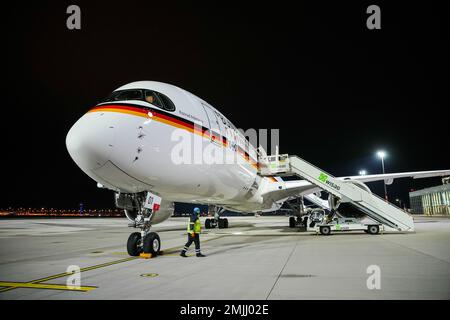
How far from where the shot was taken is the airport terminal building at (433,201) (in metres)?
49.2

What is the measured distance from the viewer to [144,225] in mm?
8828

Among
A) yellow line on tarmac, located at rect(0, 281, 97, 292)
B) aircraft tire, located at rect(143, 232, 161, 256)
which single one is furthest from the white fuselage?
yellow line on tarmac, located at rect(0, 281, 97, 292)

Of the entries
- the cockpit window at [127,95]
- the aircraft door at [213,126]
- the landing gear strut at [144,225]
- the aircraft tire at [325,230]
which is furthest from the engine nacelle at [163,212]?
the aircraft tire at [325,230]

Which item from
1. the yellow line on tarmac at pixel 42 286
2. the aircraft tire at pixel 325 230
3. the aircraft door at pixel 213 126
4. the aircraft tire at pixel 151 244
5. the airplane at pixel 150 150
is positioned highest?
the aircraft door at pixel 213 126

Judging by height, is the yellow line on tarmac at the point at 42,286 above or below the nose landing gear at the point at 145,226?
below

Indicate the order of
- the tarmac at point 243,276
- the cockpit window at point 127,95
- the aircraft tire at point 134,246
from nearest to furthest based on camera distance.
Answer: the tarmac at point 243,276
the cockpit window at point 127,95
the aircraft tire at point 134,246

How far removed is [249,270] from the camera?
654cm

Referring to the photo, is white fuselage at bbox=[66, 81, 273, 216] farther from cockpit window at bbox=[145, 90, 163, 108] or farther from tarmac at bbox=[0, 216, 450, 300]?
tarmac at bbox=[0, 216, 450, 300]

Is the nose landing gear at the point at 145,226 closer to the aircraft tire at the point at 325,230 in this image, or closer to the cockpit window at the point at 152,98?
the cockpit window at the point at 152,98

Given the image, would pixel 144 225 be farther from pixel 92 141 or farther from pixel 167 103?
pixel 167 103

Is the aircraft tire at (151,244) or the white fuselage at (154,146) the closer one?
the white fuselage at (154,146)
